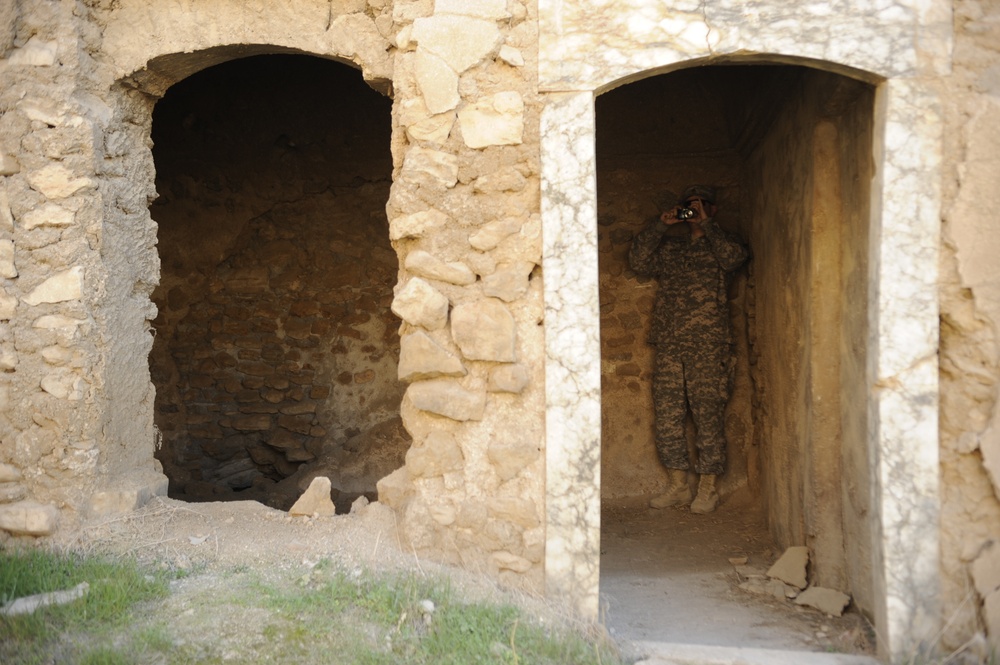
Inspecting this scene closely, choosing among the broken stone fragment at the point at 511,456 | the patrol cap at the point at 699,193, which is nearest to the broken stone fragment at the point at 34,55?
the broken stone fragment at the point at 511,456

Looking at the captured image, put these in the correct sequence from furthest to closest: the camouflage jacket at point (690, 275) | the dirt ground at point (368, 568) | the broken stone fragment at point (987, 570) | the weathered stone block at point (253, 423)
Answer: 1. the weathered stone block at point (253, 423)
2. the camouflage jacket at point (690, 275)
3. the dirt ground at point (368, 568)
4. the broken stone fragment at point (987, 570)

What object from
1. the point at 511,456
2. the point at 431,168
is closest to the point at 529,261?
the point at 431,168

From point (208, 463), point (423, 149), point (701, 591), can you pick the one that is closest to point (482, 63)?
point (423, 149)

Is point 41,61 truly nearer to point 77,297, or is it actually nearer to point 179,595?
point 77,297

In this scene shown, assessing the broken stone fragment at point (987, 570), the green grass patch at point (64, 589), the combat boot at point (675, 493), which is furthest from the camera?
the combat boot at point (675, 493)

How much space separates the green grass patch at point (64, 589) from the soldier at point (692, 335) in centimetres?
346

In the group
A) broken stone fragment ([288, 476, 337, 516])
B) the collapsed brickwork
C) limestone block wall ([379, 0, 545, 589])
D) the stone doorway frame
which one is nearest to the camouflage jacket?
the collapsed brickwork

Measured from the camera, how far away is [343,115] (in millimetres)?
5836

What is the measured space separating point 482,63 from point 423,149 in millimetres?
395

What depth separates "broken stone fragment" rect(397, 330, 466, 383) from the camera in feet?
9.93

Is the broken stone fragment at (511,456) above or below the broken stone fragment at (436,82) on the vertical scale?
below

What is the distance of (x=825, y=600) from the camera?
3.50 meters

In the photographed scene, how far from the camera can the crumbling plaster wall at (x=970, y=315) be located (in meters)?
2.74

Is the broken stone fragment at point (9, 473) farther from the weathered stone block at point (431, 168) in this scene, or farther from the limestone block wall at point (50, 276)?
the weathered stone block at point (431, 168)
